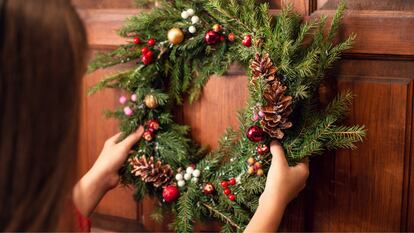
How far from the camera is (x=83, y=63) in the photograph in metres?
0.63

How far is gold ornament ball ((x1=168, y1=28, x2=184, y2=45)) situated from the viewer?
1.11 meters

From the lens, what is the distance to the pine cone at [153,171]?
3.79ft

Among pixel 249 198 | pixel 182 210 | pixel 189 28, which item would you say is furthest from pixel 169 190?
pixel 189 28

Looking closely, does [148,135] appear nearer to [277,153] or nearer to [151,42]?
[151,42]

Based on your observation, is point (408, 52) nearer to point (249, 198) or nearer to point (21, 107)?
point (249, 198)

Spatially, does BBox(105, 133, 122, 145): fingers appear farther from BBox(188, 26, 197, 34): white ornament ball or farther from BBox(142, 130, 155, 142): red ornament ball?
BBox(188, 26, 197, 34): white ornament ball

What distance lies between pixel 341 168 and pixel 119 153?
44 cm

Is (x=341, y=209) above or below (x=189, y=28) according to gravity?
below

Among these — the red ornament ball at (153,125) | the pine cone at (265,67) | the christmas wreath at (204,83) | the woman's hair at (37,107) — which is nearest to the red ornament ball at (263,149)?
the christmas wreath at (204,83)

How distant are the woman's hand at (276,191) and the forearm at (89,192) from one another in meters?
0.36

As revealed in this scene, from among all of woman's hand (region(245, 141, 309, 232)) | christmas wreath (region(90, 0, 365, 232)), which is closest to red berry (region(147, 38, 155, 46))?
christmas wreath (region(90, 0, 365, 232))

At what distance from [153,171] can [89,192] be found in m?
0.14

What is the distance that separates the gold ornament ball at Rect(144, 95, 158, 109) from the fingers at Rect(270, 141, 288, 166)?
26 cm

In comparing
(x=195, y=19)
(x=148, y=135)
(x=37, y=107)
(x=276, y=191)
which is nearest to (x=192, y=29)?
(x=195, y=19)
